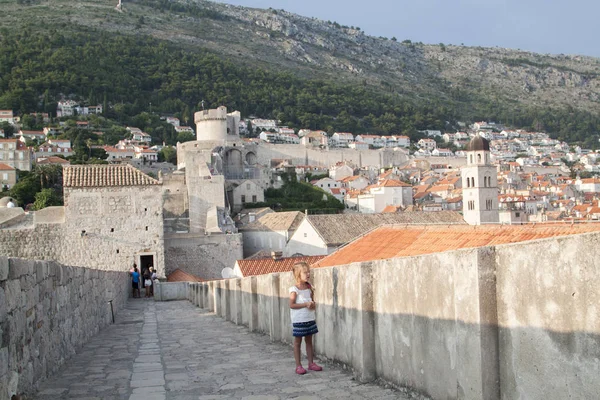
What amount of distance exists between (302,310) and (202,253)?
1267 inches

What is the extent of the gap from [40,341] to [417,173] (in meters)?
112

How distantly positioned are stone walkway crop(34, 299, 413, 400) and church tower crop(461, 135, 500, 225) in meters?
59.2

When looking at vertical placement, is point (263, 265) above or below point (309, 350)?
below

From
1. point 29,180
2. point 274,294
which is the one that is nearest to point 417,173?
point 29,180

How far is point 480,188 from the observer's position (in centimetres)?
6606

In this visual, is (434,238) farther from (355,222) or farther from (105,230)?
(355,222)

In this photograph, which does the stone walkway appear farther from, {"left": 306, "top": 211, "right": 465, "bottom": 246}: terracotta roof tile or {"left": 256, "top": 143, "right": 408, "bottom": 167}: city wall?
{"left": 256, "top": 143, "right": 408, "bottom": 167}: city wall

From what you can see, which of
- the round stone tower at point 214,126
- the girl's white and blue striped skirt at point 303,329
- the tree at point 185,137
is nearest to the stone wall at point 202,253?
the girl's white and blue striped skirt at point 303,329

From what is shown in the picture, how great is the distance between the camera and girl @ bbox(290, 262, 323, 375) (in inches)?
232

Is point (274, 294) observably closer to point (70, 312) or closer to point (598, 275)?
point (70, 312)

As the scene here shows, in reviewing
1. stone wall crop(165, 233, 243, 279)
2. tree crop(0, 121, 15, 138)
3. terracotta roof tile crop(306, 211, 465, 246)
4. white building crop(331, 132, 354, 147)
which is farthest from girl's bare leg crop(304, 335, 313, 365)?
white building crop(331, 132, 354, 147)

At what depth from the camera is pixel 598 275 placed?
280 centimetres

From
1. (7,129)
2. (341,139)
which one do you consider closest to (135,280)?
(7,129)

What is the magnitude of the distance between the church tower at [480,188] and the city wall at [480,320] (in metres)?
62.1
